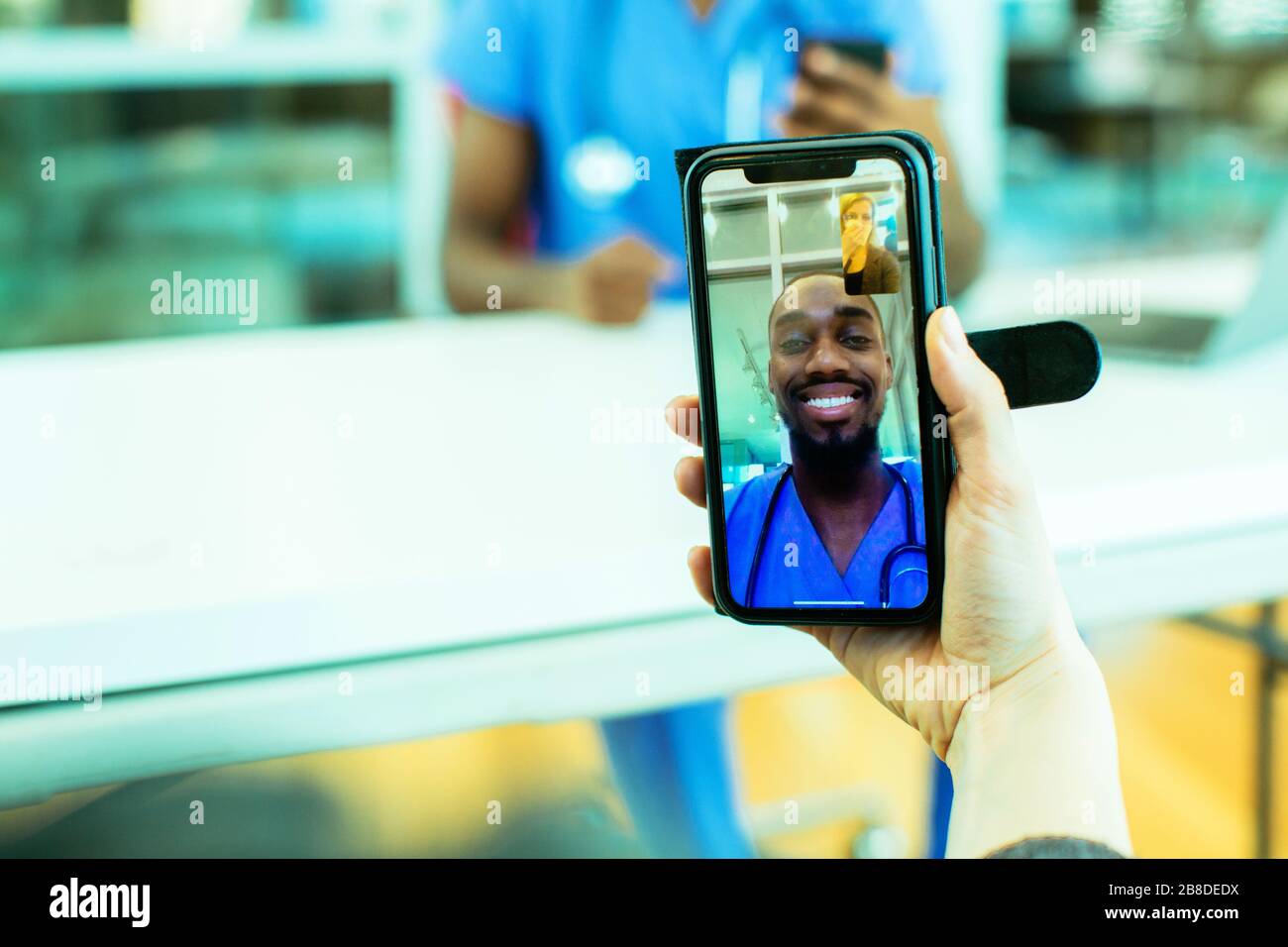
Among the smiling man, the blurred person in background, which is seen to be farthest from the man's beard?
the blurred person in background

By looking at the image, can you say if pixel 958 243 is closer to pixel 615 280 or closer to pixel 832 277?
pixel 832 277

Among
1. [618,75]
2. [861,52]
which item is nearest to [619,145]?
[618,75]

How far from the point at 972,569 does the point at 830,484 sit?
49 mm

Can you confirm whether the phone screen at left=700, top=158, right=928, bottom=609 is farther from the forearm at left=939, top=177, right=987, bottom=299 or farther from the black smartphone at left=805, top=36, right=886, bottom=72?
the black smartphone at left=805, top=36, right=886, bottom=72

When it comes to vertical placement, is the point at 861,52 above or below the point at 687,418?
above

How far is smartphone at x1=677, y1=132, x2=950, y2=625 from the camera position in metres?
0.27

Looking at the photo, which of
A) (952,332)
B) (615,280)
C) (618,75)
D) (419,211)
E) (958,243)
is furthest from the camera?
(419,211)

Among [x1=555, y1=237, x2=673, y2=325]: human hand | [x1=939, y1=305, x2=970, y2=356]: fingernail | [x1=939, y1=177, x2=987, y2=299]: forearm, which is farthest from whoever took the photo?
[x1=555, y1=237, x2=673, y2=325]: human hand

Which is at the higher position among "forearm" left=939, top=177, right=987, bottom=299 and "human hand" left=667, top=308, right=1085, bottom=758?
"forearm" left=939, top=177, right=987, bottom=299

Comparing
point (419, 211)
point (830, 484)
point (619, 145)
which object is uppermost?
point (419, 211)

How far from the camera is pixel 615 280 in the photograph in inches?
26.3

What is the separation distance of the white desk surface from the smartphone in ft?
0.12

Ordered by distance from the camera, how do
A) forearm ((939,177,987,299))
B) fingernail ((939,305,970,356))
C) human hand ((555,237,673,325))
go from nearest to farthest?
fingernail ((939,305,970,356)) → forearm ((939,177,987,299)) → human hand ((555,237,673,325))

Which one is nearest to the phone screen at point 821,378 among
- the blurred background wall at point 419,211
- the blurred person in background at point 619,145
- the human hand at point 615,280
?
the blurred background wall at point 419,211
